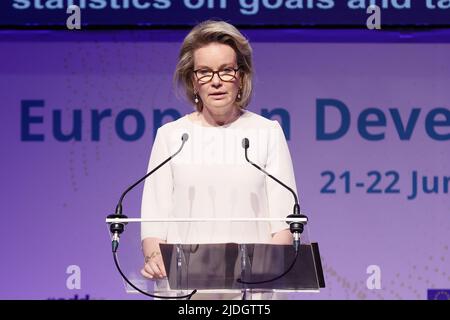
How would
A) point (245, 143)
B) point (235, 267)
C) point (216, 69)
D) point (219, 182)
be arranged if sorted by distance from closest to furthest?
point (235, 267) → point (245, 143) → point (219, 182) → point (216, 69)

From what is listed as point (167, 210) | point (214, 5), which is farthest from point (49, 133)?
point (167, 210)

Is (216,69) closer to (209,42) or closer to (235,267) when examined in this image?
(209,42)

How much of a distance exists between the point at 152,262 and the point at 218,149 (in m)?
0.78

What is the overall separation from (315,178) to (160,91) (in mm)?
832

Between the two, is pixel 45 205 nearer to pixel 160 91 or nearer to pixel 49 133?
pixel 49 133

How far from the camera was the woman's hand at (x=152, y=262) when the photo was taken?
352cm

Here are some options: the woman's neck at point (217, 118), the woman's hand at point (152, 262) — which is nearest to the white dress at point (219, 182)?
the woman's neck at point (217, 118)

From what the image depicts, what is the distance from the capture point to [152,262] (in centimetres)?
354

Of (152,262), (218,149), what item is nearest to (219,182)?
(218,149)

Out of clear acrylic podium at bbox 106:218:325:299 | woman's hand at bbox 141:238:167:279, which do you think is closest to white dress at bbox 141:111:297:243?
woman's hand at bbox 141:238:167:279

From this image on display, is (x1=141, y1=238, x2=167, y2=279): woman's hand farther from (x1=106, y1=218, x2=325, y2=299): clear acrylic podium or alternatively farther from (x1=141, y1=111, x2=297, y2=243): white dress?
(x1=141, y1=111, x2=297, y2=243): white dress

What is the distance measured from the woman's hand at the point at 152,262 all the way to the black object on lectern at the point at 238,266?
0.24 feet
